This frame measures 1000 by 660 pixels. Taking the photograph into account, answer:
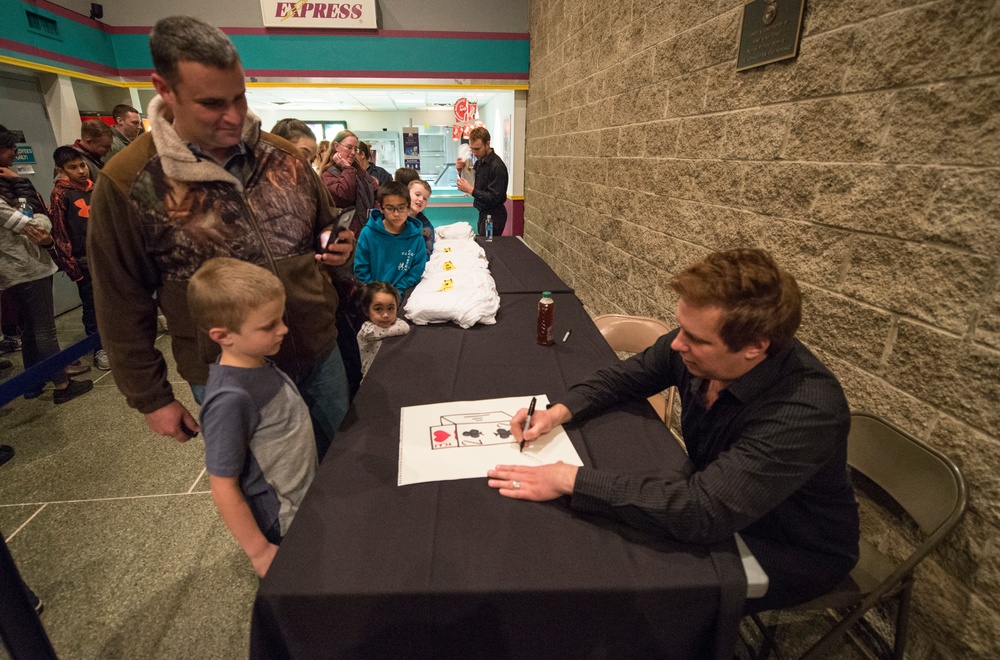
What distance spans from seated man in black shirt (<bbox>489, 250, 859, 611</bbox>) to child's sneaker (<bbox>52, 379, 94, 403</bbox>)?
3446 millimetres

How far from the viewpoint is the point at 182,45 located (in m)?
1.01

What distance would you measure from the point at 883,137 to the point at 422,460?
154 cm

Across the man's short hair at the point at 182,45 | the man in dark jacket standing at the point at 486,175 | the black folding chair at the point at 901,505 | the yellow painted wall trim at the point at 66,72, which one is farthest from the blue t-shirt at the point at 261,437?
the yellow painted wall trim at the point at 66,72

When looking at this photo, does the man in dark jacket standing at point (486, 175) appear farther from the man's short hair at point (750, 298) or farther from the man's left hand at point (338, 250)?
the man's short hair at point (750, 298)

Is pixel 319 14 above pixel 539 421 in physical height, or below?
above

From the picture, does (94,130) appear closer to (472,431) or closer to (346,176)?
(346,176)

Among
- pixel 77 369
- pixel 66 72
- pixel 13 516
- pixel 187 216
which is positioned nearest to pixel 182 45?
pixel 187 216

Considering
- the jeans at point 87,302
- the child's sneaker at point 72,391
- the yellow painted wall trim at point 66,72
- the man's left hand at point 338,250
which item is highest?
the yellow painted wall trim at point 66,72

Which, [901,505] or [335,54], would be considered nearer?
[901,505]

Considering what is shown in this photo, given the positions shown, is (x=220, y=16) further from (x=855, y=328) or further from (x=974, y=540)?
(x=974, y=540)

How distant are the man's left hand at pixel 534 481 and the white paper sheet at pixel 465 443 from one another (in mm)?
62

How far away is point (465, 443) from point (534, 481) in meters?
0.25

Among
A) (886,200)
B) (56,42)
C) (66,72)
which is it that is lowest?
(886,200)

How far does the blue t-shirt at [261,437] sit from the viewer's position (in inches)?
40.1
